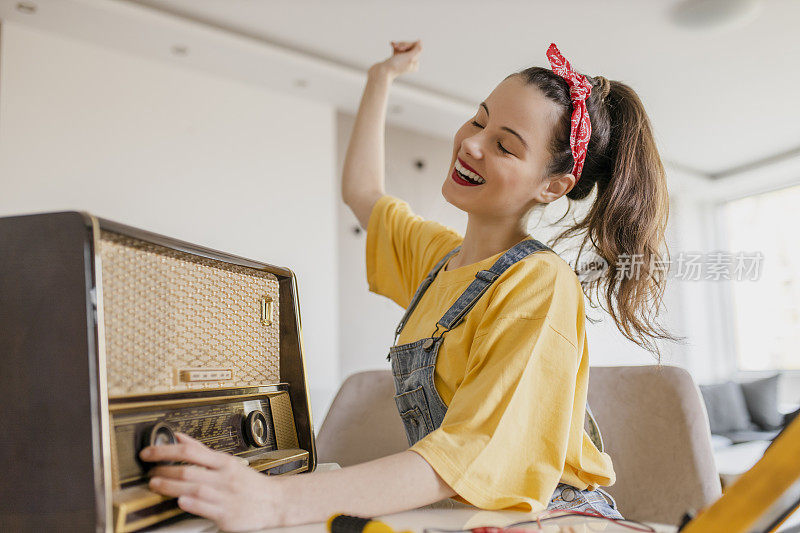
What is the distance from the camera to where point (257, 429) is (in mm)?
698

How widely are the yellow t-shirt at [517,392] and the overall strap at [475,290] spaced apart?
1 cm

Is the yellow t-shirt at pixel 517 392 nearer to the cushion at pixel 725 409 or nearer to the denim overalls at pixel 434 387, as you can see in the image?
the denim overalls at pixel 434 387

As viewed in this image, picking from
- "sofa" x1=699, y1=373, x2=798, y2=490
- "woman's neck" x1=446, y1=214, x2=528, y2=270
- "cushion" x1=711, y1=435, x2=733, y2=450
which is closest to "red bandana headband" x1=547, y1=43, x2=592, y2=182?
"woman's neck" x1=446, y1=214, x2=528, y2=270

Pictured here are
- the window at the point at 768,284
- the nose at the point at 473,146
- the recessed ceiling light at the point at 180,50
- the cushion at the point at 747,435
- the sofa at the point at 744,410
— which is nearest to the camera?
the nose at the point at 473,146

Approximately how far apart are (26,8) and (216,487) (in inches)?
132

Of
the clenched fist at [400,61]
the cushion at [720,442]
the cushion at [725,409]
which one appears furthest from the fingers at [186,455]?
the cushion at [725,409]

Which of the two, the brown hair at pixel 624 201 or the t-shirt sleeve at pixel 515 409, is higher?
the brown hair at pixel 624 201

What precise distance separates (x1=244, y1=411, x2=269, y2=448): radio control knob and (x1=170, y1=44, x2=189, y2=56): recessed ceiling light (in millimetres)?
3260

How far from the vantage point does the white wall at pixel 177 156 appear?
3.19m

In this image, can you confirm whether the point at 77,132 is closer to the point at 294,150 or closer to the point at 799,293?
→ the point at 294,150

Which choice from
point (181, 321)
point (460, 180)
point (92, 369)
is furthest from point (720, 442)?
point (92, 369)

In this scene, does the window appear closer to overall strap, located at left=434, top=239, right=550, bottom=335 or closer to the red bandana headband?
the red bandana headband

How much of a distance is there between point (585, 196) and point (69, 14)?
9.97 feet

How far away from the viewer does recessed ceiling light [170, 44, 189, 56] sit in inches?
137
